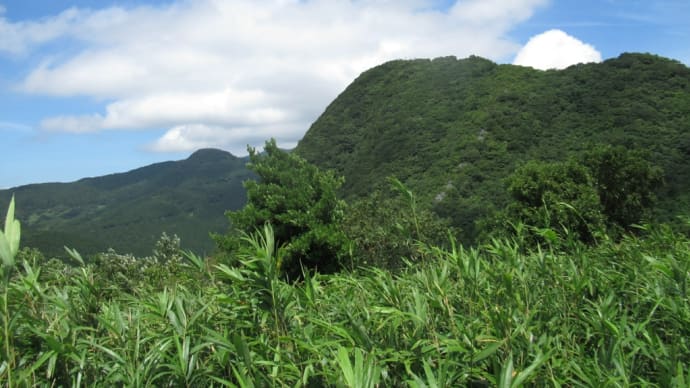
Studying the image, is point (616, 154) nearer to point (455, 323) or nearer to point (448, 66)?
point (455, 323)

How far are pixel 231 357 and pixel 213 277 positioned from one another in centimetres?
81

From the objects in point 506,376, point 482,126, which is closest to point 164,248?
point 506,376

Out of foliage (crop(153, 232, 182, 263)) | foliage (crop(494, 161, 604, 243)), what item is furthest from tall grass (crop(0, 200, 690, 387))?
foliage (crop(494, 161, 604, 243))

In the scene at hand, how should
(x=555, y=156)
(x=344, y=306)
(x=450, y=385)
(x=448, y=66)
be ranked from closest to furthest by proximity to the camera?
(x=450, y=385)
(x=344, y=306)
(x=555, y=156)
(x=448, y=66)

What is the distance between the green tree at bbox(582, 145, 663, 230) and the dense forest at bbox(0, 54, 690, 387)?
8cm

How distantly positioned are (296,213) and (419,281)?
12.9 m

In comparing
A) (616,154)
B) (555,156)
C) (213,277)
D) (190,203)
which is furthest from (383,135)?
(190,203)

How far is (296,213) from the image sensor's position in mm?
15500

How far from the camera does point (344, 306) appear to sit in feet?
8.38

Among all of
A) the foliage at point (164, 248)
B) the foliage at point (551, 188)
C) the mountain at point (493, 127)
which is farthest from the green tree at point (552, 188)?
the foliage at point (164, 248)

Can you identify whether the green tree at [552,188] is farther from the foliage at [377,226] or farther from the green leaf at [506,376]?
the green leaf at [506,376]

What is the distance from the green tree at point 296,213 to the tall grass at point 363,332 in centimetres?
1134

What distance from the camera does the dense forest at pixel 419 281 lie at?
194 centimetres

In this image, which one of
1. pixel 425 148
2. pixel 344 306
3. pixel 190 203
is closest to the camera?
pixel 344 306
